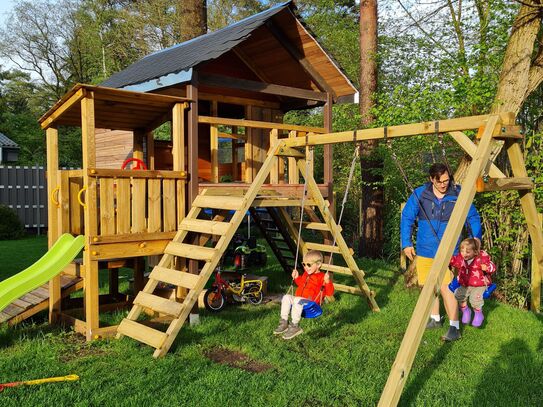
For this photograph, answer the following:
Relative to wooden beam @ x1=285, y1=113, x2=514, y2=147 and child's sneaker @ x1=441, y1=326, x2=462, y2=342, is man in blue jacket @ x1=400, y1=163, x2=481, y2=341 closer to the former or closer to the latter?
child's sneaker @ x1=441, y1=326, x2=462, y2=342

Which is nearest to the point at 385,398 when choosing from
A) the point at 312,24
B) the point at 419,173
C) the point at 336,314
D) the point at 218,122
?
the point at 336,314

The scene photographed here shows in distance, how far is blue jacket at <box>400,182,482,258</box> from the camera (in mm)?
5242

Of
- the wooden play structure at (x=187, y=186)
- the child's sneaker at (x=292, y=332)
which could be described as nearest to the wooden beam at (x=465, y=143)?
the wooden play structure at (x=187, y=186)

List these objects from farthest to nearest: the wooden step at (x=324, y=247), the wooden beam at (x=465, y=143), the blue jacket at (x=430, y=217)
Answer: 1. the wooden step at (x=324, y=247)
2. the blue jacket at (x=430, y=217)
3. the wooden beam at (x=465, y=143)

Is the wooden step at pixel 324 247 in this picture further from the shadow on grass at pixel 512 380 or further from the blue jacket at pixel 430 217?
the shadow on grass at pixel 512 380

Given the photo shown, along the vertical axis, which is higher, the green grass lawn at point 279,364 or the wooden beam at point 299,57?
the wooden beam at point 299,57

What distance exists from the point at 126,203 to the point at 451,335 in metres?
3.78

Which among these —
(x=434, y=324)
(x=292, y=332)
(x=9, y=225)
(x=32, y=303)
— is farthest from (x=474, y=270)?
(x=9, y=225)

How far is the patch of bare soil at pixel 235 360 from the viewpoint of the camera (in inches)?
180

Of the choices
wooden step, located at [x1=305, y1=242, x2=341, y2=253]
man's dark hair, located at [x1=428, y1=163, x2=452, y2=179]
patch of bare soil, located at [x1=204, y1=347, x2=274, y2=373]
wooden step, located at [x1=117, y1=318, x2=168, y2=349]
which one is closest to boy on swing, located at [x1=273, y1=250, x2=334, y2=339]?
patch of bare soil, located at [x1=204, y1=347, x2=274, y2=373]

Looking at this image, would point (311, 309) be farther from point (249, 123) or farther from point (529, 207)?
point (249, 123)

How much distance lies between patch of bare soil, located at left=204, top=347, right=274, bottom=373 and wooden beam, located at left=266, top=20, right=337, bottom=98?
458cm

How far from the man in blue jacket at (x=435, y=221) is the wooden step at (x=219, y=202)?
1.83m

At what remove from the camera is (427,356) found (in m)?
4.77
